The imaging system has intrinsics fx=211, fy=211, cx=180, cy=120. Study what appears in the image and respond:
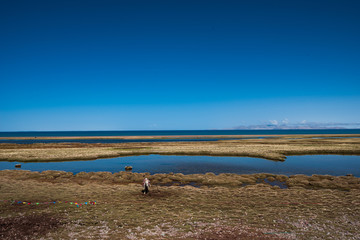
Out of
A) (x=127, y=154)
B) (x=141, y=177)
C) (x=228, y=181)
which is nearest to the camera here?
(x=228, y=181)

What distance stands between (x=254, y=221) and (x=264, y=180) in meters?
15.8

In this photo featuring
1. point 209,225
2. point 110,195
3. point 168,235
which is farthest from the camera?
point 110,195

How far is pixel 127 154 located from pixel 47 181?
31.2 m

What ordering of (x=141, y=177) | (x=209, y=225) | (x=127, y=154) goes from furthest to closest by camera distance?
(x=127, y=154) < (x=141, y=177) < (x=209, y=225)

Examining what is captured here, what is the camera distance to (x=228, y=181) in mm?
27922

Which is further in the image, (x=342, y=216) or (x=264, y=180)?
(x=264, y=180)

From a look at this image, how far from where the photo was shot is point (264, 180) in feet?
96.8

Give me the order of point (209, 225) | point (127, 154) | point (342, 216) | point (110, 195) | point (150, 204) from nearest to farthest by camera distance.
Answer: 1. point (209, 225)
2. point (342, 216)
3. point (150, 204)
4. point (110, 195)
5. point (127, 154)

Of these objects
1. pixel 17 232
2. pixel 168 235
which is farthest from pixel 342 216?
pixel 17 232

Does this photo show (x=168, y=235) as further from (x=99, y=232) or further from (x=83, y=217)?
(x=83, y=217)

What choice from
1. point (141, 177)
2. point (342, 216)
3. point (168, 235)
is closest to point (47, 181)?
point (141, 177)

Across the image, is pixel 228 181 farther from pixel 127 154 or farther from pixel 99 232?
pixel 127 154

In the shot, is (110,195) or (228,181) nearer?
(110,195)

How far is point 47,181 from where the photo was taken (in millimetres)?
28812
